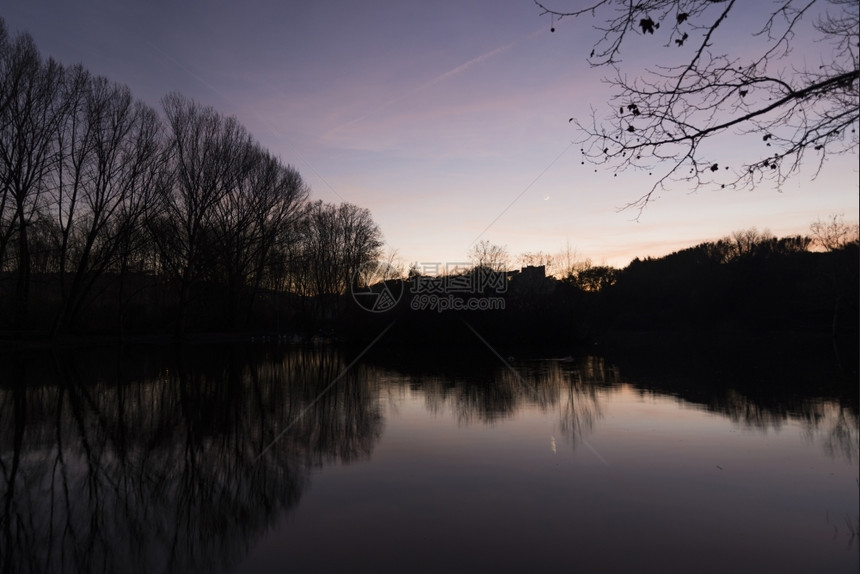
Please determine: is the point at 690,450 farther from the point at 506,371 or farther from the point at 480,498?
the point at 506,371

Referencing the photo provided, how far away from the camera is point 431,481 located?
621 cm

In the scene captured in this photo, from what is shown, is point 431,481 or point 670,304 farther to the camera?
point 670,304

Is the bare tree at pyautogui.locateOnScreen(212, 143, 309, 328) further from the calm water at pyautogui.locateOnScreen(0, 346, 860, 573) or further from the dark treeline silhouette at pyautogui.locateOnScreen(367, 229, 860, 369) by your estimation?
the calm water at pyautogui.locateOnScreen(0, 346, 860, 573)

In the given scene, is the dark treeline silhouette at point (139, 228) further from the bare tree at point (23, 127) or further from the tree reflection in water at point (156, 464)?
the tree reflection in water at point (156, 464)

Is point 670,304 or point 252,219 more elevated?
point 252,219

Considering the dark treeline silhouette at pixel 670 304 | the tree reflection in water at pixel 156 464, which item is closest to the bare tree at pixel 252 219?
the dark treeline silhouette at pixel 670 304

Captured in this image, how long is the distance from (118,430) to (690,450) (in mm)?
8345

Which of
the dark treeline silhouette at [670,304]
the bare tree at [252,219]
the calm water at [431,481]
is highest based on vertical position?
the bare tree at [252,219]

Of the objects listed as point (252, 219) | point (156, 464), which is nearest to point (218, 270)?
point (252, 219)

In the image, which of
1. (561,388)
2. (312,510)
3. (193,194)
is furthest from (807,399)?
(193,194)

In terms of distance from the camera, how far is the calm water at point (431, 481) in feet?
14.1

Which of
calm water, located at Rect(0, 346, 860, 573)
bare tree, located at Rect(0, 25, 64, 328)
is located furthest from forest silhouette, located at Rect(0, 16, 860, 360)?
calm water, located at Rect(0, 346, 860, 573)

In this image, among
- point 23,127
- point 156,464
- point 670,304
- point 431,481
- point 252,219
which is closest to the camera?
point 431,481

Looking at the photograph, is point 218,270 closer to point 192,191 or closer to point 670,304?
point 192,191
